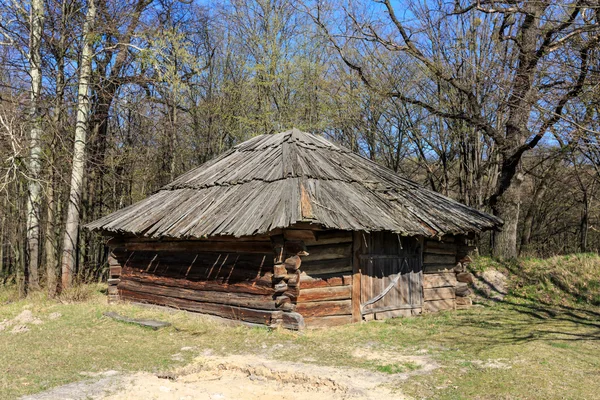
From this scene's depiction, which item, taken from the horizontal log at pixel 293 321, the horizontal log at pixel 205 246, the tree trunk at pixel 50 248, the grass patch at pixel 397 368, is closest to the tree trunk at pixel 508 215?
the horizontal log at pixel 293 321

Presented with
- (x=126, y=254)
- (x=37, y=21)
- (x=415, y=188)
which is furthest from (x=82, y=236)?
(x=415, y=188)

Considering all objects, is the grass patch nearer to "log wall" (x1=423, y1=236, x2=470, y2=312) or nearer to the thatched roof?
the thatched roof

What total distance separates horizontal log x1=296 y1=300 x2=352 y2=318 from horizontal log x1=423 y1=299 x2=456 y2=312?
7.41ft

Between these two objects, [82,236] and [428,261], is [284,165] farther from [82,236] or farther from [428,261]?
[82,236]

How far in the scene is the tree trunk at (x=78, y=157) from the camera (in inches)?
500

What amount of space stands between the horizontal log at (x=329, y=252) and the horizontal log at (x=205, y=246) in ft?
2.31

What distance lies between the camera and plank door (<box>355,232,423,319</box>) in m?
9.72

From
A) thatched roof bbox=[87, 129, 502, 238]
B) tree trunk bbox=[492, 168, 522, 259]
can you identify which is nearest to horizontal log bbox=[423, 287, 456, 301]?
thatched roof bbox=[87, 129, 502, 238]

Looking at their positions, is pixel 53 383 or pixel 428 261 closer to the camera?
pixel 53 383

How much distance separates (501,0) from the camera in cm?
868

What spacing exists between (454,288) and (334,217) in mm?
4380

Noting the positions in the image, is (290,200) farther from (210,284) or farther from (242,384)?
(242,384)

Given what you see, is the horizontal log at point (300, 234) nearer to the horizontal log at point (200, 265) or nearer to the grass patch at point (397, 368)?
the horizontal log at point (200, 265)

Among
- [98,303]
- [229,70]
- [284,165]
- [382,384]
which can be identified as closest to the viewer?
[382,384]
